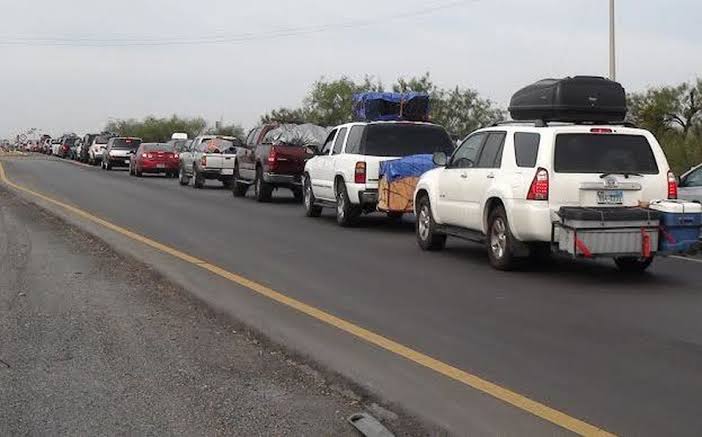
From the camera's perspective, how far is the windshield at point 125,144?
43909 mm

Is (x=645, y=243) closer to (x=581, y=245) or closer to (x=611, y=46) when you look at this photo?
(x=581, y=245)

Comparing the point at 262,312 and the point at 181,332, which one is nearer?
the point at 181,332

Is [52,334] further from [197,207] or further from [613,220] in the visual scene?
[197,207]

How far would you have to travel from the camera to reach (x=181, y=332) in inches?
295

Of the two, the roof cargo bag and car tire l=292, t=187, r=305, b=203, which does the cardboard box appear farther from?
car tire l=292, t=187, r=305, b=203

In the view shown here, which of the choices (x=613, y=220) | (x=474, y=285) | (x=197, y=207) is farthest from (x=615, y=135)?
(x=197, y=207)

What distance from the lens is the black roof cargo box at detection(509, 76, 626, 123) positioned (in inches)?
449

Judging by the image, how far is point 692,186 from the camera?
1409cm

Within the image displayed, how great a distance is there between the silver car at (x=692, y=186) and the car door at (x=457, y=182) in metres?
4.19

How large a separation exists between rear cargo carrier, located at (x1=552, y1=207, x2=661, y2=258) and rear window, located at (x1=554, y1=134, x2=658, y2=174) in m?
0.59

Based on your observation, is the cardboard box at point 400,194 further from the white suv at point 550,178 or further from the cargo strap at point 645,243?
the cargo strap at point 645,243

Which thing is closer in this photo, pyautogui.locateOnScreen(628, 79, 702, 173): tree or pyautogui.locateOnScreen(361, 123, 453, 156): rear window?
pyautogui.locateOnScreen(361, 123, 453, 156): rear window

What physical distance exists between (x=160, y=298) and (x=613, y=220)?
5126mm

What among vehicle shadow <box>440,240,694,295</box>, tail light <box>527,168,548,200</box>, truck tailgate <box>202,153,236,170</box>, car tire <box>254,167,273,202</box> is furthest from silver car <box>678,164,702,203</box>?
truck tailgate <box>202,153,236,170</box>
